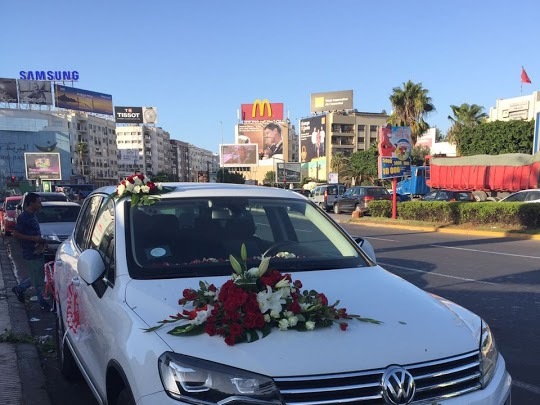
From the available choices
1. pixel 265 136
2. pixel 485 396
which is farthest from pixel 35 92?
pixel 485 396

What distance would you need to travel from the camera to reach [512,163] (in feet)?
85.7

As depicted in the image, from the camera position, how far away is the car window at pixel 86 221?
4.08 metres

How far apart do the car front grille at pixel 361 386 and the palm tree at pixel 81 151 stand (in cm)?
11062

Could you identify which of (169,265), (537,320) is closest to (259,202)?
(169,265)

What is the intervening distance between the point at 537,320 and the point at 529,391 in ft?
7.84

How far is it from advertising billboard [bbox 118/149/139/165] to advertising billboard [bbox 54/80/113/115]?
120 ft

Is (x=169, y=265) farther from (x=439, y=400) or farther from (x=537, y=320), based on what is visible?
(x=537, y=320)

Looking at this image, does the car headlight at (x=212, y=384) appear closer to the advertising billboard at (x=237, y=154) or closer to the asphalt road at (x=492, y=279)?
the asphalt road at (x=492, y=279)

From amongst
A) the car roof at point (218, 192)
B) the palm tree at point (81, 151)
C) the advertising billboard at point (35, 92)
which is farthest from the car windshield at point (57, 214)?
the palm tree at point (81, 151)

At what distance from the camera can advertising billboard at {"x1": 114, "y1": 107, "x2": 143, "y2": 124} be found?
133 meters

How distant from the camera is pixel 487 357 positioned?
7.76 feet

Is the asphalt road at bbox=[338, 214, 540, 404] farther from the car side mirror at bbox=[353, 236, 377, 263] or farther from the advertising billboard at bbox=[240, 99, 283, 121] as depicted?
the advertising billboard at bbox=[240, 99, 283, 121]

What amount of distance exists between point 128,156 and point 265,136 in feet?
186

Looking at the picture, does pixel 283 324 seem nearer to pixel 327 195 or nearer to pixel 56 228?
pixel 56 228
